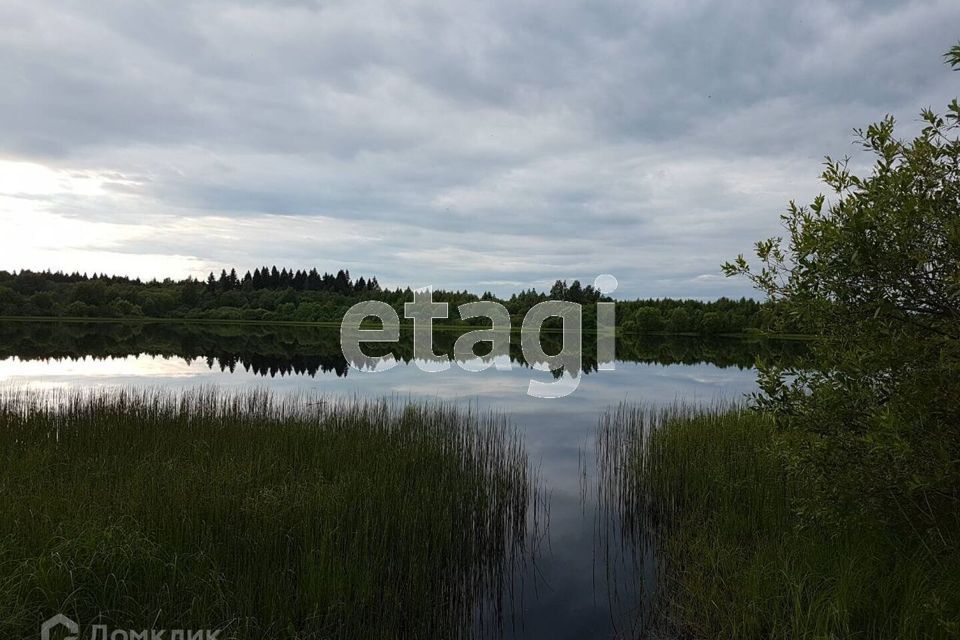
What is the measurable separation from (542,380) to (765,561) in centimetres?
2251

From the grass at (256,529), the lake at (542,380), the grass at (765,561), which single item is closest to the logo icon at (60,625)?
the grass at (256,529)

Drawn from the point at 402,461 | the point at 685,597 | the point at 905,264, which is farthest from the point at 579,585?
the point at 905,264

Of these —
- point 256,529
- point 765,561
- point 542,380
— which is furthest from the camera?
point 542,380

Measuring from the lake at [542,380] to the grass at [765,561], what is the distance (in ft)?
1.98

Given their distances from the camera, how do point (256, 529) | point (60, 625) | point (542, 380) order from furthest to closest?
point (542, 380), point (256, 529), point (60, 625)

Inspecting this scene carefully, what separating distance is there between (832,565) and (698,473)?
12.1 feet

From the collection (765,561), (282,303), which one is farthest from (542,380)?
(282,303)

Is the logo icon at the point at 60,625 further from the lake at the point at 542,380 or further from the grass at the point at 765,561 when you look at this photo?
the grass at the point at 765,561

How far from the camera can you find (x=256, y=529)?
5.25m

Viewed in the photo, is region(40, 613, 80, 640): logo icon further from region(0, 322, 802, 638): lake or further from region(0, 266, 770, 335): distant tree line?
region(0, 266, 770, 335): distant tree line

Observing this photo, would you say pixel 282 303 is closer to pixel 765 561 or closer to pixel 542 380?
pixel 542 380

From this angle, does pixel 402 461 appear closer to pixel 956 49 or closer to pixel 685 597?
pixel 685 597

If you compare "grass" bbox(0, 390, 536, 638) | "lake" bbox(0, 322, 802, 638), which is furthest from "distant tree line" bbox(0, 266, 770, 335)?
"grass" bbox(0, 390, 536, 638)

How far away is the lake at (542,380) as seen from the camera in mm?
6059
